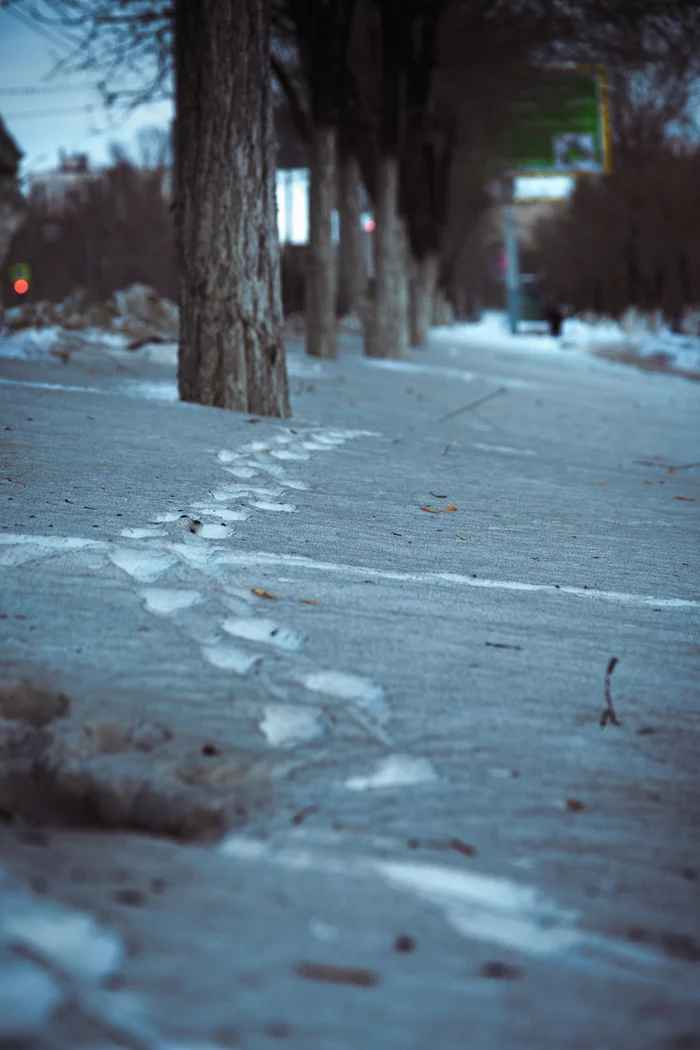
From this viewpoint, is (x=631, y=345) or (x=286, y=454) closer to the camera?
(x=286, y=454)

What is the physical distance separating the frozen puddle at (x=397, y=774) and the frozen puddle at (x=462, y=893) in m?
0.23

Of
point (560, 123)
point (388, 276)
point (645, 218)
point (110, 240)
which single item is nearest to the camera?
point (388, 276)

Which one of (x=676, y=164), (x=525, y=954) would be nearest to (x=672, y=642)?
(x=525, y=954)

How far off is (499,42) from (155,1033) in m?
14.9

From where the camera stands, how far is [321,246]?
11133mm

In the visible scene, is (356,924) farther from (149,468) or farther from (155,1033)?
(149,468)

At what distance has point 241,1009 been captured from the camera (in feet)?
4.10

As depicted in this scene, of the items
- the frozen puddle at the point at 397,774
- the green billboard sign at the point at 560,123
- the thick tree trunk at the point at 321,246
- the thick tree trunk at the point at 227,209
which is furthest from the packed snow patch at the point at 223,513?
the green billboard sign at the point at 560,123

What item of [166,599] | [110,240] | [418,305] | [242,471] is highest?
[110,240]

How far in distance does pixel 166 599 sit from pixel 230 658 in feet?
1.26

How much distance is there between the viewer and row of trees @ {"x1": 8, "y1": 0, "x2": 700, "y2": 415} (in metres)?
5.68

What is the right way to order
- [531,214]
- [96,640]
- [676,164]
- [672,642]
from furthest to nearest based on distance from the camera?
[531,214], [676,164], [672,642], [96,640]

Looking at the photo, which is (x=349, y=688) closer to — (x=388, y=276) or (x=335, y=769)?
(x=335, y=769)

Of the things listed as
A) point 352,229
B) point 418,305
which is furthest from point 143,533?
point 418,305
